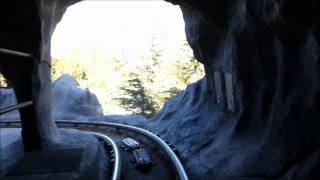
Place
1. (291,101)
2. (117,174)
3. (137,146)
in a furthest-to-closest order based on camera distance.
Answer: (137,146)
(117,174)
(291,101)

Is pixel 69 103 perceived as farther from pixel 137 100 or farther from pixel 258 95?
pixel 258 95

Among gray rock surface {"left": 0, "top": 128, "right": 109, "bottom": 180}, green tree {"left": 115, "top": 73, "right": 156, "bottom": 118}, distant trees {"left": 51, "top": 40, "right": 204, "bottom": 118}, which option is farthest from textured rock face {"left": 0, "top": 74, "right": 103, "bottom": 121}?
distant trees {"left": 51, "top": 40, "right": 204, "bottom": 118}

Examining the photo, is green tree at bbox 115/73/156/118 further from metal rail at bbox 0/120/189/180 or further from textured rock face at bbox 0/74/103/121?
metal rail at bbox 0/120/189/180

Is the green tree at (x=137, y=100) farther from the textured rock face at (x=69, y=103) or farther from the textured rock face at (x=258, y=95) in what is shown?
the textured rock face at (x=258, y=95)

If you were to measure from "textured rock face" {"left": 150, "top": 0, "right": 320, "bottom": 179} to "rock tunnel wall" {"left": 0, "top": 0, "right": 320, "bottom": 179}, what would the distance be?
14mm

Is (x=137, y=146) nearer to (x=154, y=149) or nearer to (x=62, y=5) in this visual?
(x=154, y=149)

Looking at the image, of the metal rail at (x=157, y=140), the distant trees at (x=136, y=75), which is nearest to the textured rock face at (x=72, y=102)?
the metal rail at (x=157, y=140)

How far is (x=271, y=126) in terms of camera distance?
269 inches

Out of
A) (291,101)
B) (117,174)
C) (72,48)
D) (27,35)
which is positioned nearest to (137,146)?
(117,174)

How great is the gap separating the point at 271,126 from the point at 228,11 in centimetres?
326

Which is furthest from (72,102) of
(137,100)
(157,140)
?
(137,100)

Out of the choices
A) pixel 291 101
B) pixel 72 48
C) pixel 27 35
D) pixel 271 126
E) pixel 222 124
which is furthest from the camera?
pixel 72 48

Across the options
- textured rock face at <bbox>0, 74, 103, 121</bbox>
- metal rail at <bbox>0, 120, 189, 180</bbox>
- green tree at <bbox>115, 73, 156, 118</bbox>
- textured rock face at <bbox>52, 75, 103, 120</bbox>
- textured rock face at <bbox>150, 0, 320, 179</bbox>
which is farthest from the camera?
green tree at <bbox>115, 73, 156, 118</bbox>

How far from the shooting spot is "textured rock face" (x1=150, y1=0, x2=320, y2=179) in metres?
5.71
